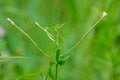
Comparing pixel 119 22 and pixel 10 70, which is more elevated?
pixel 119 22

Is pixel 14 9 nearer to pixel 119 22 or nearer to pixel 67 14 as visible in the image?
pixel 67 14

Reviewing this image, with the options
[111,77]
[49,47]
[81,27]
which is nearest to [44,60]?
[49,47]

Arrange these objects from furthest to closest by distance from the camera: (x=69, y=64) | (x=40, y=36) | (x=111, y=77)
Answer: (x=40, y=36), (x=69, y=64), (x=111, y=77)

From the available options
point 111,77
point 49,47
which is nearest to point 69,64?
point 49,47

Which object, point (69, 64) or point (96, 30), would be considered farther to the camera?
point (69, 64)

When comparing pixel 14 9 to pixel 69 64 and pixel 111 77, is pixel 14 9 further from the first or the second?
pixel 111 77

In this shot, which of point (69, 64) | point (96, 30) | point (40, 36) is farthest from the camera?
point (40, 36)
